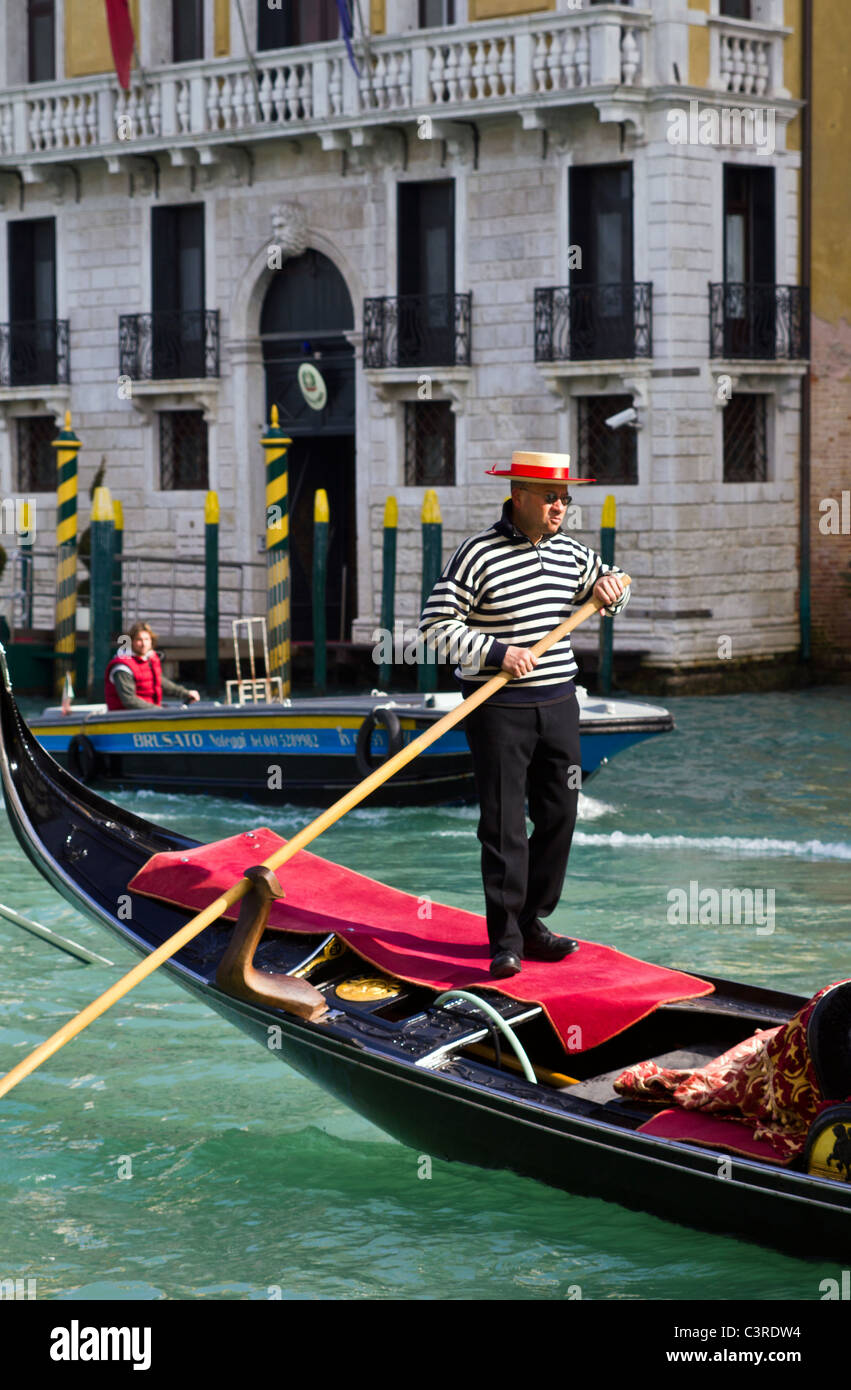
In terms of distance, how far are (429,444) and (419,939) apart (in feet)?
38.9

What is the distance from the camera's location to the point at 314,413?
1736 centimetres

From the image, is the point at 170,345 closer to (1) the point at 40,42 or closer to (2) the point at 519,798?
(1) the point at 40,42

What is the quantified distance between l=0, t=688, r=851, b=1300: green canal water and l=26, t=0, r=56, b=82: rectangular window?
1196 cm

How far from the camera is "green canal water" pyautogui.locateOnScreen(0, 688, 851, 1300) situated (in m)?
4.21

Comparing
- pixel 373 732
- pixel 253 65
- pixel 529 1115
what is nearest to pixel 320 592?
pixel 253 65

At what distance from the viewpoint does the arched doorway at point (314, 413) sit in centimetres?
1712

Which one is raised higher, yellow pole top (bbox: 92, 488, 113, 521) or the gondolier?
yellow pole top (bbox: 92, 488, 113, 521)

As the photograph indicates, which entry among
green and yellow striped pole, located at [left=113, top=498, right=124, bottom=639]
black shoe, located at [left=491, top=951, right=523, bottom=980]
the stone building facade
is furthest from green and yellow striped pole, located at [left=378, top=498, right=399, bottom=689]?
black shoe, located at [left=491, top=951, right=523, bottom=980]

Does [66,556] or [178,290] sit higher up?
[178,290]

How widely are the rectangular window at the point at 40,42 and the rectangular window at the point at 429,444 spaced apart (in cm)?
507

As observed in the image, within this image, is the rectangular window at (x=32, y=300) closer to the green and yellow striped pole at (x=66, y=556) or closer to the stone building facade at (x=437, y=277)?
the stone building facade at (x=437, y=277)

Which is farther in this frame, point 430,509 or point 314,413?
point 314,413

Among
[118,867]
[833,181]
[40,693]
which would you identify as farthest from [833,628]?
[118,867]

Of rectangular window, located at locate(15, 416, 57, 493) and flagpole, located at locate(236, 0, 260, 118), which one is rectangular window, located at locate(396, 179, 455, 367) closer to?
flagpole, located at locate(236, 0, 260, 118)
